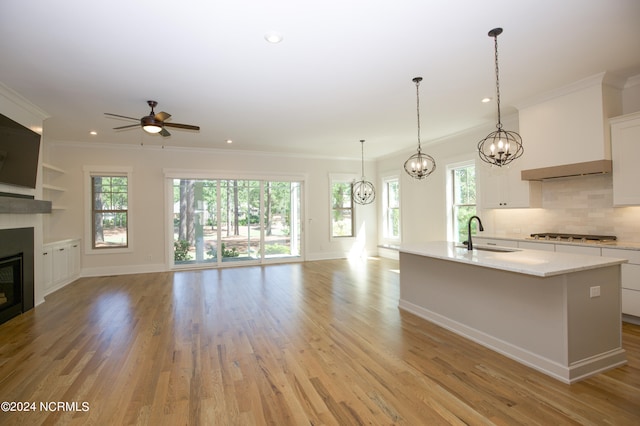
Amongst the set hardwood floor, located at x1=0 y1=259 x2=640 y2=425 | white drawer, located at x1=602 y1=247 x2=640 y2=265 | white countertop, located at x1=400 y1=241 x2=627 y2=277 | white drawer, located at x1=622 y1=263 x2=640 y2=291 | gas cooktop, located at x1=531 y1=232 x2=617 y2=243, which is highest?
gas cooktop, located at x1=531 y1=232 x2=617 y2=243

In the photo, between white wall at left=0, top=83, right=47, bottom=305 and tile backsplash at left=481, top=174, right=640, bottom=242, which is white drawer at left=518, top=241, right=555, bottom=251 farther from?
white wall at left=0, top=83, right=47, bottom=305

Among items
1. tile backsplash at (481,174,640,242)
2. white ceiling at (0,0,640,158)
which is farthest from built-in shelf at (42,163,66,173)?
tile backsplash at (481,174,640,242)

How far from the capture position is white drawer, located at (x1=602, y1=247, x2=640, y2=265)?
346 centimetres

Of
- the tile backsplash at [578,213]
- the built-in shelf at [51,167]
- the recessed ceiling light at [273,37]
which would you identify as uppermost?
Answer: the recessed ceiling light at [273,37]

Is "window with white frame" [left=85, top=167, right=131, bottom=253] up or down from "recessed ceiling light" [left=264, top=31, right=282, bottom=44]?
down

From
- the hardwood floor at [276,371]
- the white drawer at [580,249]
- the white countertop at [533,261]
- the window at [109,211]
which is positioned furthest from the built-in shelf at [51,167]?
the white drawer at [580,249]

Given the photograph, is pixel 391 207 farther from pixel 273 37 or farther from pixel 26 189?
pixel 26 189

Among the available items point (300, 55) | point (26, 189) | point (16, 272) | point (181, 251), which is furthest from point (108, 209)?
point (300, 55)

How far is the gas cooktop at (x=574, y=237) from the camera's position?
4026 millimetres

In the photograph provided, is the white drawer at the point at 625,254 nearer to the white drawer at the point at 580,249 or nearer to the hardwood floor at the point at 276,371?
the white drawer at the point at 580,249

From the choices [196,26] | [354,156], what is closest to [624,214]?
[196,26]

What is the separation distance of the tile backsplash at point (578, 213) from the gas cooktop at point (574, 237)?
0.16 metres

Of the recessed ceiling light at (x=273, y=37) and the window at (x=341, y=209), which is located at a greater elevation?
the recessed ceiling light at (x=273, y=37)

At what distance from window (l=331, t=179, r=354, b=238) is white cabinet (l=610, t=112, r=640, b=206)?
5913mm
